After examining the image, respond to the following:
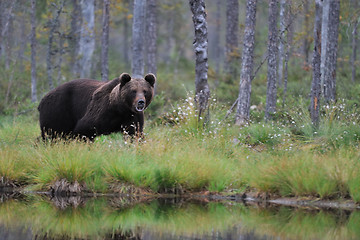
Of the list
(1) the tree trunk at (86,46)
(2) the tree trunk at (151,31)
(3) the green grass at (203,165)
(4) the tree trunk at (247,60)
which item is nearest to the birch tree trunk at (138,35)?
(4) the tree trunk at (247,60)

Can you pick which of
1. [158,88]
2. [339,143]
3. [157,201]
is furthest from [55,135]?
[158,88]

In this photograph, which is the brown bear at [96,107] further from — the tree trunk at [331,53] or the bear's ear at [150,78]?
the tree trunk at [331,53]

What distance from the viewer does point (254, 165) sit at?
938cm

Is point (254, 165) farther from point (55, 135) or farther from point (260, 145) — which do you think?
point (55, 135)

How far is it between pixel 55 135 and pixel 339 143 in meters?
6.10

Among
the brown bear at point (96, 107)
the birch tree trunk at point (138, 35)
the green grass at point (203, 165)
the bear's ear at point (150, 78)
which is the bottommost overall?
the green grass at point (203, 165)

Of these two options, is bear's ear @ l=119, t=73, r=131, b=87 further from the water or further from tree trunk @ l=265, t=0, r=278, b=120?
tree trunk @ l=265, t=0, r=278, b=120

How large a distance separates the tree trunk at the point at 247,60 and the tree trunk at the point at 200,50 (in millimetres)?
1803

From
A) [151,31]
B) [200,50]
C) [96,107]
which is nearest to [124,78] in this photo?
[96,107]

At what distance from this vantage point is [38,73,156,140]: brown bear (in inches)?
437

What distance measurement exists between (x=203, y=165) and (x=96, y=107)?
3.25 m

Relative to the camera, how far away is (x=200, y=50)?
12.4 metres

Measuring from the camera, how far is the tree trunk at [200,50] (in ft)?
40.1

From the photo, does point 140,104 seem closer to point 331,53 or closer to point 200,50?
point 200,50
